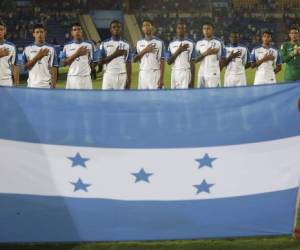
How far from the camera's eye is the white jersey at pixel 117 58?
30.6ft

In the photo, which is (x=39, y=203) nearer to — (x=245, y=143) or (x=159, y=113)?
(x=159, y=113)

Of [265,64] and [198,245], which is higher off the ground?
[265,64]

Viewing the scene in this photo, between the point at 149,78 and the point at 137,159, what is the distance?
17.6 ft

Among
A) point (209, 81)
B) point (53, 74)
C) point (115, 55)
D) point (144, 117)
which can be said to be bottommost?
point (209, 81)

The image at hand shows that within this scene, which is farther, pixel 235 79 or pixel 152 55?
pixel 235 79

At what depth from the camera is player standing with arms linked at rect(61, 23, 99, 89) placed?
8.99 meters

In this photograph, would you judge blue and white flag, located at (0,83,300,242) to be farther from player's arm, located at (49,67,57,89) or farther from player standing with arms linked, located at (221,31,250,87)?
player standing with arms linked, located at (221,31,250,87)

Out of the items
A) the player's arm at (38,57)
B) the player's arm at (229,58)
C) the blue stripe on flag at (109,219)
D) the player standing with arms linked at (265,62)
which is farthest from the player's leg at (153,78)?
the blue stripe on flag at (109,219)

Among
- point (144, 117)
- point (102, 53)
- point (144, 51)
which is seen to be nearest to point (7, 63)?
point (102, 53)

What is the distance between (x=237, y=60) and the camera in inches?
396

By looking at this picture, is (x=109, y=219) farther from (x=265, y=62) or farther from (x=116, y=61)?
(x=265, y=62)

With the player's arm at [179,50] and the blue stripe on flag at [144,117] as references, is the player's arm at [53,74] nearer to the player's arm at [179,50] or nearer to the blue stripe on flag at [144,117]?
the player's arm at [179,50]

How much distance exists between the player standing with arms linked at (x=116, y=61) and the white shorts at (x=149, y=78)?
0.47 meters

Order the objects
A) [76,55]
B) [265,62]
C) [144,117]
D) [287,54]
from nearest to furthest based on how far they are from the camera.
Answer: [144,117]
[76,55]
[265,62]
[287,54]
